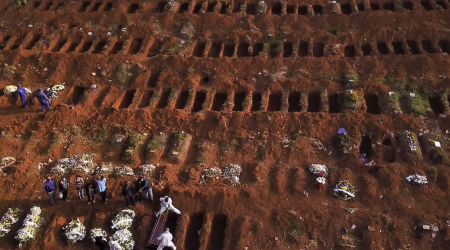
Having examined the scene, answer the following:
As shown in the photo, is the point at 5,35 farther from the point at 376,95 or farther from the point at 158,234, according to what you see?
the point at 376,95

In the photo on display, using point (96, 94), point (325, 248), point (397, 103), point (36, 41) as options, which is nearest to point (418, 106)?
A: point (397, 103)

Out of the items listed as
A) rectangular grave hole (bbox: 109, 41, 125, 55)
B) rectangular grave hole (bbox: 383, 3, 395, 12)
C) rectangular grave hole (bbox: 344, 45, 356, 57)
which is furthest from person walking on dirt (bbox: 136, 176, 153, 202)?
rectangular grave hole (bbox: 383, 3, 395, 12)

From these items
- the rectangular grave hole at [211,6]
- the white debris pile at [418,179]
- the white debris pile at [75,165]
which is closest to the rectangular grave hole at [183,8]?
the rectangular grave hole at [211,6]

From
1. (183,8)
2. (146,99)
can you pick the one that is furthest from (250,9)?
(146,99)

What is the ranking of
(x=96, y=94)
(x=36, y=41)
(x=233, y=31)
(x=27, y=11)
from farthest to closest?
1. (x=27, y=11)
2. (x=36, y=41)
3. (x=233, y=31)
4. (x=96, y=94)

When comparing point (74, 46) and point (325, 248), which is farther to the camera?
point (74, 46)

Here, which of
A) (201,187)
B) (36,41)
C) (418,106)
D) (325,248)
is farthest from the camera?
(36,41)

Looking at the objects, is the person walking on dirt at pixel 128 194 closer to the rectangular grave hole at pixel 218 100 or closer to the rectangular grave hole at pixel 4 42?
the rectangular grave hole at pixel 218 100
